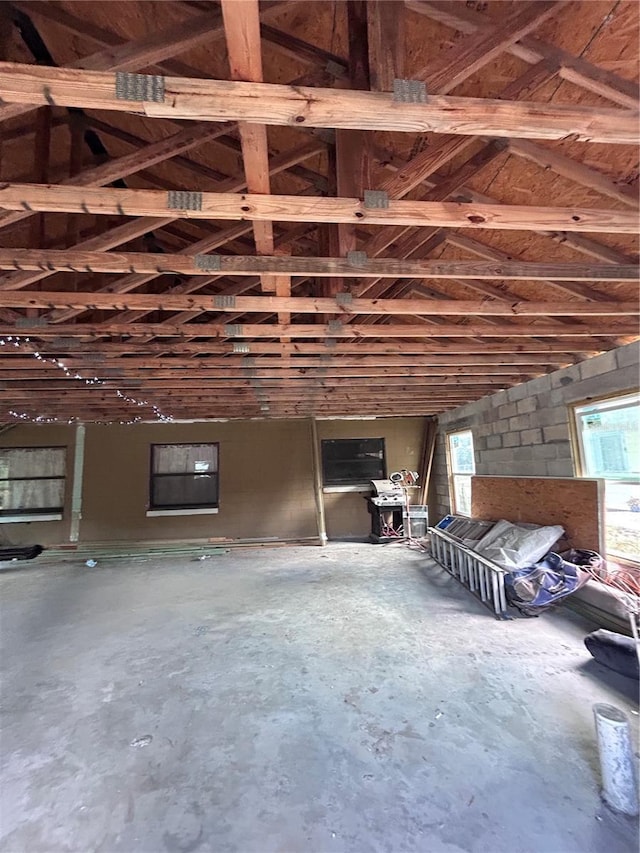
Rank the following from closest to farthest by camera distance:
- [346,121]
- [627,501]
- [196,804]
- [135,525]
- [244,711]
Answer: [346,121], [196,804], [244,711], [627,501], [135,525]

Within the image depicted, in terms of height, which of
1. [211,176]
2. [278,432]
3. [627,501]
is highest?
[211,176]

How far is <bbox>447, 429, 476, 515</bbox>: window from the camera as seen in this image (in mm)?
7148

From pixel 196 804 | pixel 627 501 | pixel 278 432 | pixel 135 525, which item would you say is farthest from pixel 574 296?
pixel 135 525

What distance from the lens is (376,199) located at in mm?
1860

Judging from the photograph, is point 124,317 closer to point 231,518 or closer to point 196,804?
point 196,804

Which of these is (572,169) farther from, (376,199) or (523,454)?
(523,454)

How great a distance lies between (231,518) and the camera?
7.95 m

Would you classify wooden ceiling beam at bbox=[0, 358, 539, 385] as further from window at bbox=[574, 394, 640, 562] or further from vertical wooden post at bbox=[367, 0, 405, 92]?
vertical wooden post at bbox=[367, 0, 405, 92]

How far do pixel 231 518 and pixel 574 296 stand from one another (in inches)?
264

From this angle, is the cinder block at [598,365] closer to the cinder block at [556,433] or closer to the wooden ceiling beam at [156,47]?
the cinder block at [556,433]

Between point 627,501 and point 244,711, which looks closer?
point 244,711

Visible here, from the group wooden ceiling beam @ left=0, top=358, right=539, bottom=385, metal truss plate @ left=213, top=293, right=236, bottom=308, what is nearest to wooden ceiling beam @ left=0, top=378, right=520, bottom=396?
wooden ceiling beam @ left=0, top=358, right=539, bottom=385

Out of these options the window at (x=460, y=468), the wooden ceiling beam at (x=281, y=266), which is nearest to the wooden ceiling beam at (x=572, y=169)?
the wooden ceiling beam at (x=281, y=266)

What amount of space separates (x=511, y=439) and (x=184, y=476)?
6007mm
